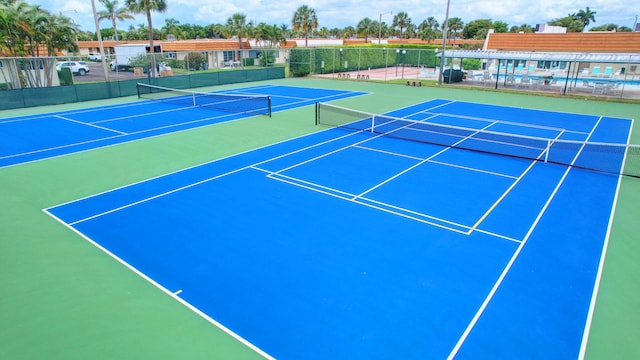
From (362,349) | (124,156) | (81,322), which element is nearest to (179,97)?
(124,156)

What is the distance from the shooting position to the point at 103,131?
18.2 meters

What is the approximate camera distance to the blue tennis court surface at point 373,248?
6000mm

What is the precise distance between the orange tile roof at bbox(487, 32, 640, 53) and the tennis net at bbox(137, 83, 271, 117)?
109ft

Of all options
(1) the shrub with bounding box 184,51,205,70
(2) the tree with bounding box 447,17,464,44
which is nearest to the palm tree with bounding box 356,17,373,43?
(2) the tree with bounding box 447,17,464,44

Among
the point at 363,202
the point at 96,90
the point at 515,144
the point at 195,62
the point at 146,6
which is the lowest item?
the point at 363,202

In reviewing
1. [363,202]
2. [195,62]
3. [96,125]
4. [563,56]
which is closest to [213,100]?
[96,125]

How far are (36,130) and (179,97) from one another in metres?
10.4

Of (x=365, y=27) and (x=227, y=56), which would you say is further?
(x=365, y=27)

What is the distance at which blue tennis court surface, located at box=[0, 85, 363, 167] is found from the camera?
51.0ft

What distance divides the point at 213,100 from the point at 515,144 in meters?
18.8

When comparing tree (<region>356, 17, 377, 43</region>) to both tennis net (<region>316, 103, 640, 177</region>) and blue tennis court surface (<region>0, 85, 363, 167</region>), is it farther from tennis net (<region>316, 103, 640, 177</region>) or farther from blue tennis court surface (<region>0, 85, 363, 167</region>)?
tennis net (<region>316, 103, 640, 177</region>)

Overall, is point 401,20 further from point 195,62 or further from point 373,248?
point 373,248

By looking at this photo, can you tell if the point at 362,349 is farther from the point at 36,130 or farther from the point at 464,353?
the point at 36,130

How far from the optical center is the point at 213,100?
2697 centimetres
